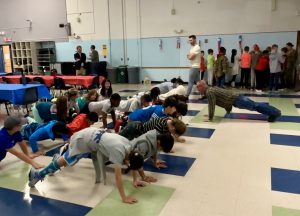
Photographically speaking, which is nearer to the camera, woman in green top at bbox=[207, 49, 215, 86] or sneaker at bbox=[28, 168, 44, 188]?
sneaker at bbox=[28, 168, 44, 188]

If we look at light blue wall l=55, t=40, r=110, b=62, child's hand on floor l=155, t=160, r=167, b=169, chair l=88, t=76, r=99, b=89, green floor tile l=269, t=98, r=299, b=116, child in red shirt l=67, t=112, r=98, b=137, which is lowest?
child's hand on floor l=155, t=160, r=167, b=169

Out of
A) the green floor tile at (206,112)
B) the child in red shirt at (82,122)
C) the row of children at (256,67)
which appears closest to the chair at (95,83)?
the green floor tile at (206,112)

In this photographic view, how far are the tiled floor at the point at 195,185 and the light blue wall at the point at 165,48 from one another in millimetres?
6188

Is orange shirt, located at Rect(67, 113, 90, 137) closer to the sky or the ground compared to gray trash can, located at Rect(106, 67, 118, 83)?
closer to the ground

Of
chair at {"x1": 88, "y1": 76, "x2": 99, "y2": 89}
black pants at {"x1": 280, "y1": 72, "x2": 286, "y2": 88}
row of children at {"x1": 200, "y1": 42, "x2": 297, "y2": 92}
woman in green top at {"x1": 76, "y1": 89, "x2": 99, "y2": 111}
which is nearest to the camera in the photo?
woman in green top at {"x1": 76, "y1": 89, "x2": 99, "y2": 111}

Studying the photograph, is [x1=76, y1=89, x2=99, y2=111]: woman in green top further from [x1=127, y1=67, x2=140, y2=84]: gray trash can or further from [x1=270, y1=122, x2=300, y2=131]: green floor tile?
[x1=127, y1=67, x2=140, y2=84]: gray trash can

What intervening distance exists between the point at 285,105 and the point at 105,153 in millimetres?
5794

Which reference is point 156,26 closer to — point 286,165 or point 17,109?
point 17,109

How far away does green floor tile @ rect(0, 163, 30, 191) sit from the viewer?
328 centimetres

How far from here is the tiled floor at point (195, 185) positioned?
8.91 ft

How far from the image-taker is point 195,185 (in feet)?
10.4

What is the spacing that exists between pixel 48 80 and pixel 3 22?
904 centimetres

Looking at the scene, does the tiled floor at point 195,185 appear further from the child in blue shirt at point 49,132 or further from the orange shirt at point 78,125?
the orange shirt at point 78,125

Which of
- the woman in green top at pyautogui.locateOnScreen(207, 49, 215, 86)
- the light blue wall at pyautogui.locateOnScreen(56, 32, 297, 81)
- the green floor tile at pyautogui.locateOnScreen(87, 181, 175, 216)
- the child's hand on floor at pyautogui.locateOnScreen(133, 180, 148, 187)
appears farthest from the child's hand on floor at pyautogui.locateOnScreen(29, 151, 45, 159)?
the light blue wall at pyautogui.locateOnScreen(56, 32, 297, 81)
